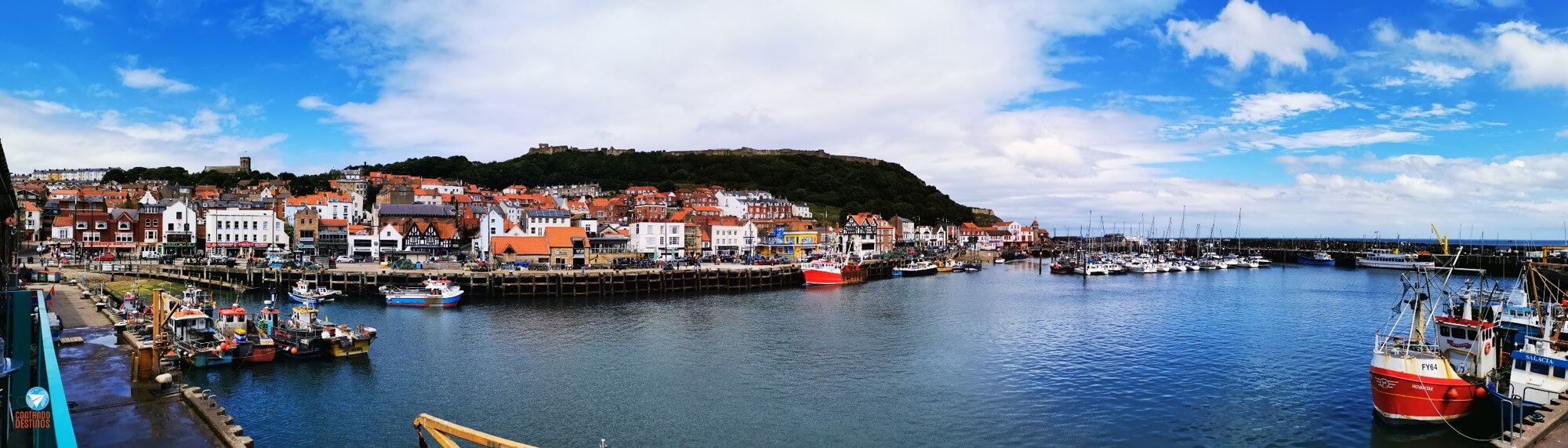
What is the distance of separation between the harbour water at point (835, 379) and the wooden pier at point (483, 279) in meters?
6.48

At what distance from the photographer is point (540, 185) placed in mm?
137125

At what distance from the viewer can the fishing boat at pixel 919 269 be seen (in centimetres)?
8284

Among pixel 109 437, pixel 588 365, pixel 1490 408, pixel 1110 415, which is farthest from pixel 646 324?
pixel 1490 408

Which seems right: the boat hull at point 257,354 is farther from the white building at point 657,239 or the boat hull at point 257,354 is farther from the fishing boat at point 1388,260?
the fishing boat at point 1388,260

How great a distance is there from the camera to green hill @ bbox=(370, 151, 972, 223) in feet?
452

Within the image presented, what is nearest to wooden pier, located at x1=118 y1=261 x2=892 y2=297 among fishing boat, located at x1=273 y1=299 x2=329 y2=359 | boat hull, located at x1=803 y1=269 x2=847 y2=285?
boat hull, located at x1=803 y1=269 x2=847 y2=285

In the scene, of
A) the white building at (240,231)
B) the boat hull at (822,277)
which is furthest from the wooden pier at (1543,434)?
the white building at (240,231)

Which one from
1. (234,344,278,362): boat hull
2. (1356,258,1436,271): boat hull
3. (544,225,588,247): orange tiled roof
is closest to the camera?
(234,344,278,362): boat hull

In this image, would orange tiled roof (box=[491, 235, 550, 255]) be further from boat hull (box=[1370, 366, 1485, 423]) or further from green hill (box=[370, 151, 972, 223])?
green hill (box=[370, 151, 972, 223])

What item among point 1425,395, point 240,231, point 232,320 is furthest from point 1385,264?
point 240,231

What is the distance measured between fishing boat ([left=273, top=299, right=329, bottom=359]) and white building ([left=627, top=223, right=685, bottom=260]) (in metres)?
46.8

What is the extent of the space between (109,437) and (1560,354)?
30.0 meters

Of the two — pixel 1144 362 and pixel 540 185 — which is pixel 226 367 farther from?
pixel 540 185

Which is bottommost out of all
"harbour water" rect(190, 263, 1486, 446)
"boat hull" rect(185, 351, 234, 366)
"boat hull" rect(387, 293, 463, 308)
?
"harbour water" rect(190, 263, 1486, 446)
